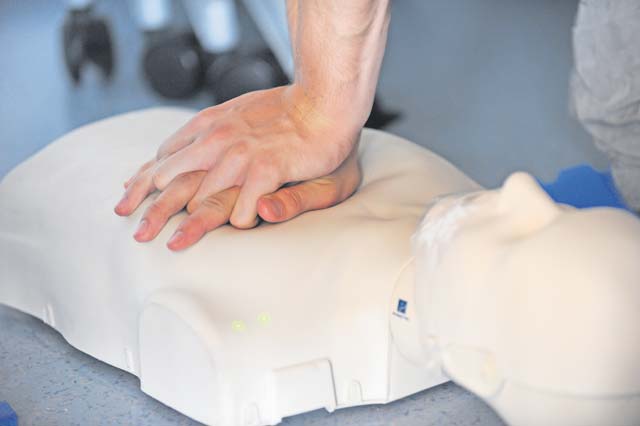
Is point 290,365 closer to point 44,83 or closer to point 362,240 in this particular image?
point 362,240

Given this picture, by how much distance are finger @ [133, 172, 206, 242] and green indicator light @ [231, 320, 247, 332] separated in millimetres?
208

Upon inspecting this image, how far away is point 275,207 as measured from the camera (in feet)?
4.56

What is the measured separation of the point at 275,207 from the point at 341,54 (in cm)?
26

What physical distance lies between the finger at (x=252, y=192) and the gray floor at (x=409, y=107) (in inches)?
11.1

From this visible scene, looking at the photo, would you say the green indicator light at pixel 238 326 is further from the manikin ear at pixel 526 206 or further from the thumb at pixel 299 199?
the manikin ear at pixel 526 206

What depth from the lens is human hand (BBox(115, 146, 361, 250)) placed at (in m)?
1.38

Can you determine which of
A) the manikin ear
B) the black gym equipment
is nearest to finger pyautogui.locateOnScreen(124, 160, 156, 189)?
the manikin ear

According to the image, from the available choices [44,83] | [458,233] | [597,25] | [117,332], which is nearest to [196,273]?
[117,332]

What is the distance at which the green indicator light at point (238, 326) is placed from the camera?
1.27 meters

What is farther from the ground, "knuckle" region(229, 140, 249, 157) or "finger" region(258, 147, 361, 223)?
"knuckle" region(229, 140, 249, 157)

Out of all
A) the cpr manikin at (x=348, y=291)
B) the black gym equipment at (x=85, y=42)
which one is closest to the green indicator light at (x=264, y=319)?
the cpr manikin at (x=348, y=291)

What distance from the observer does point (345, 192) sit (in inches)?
59.2

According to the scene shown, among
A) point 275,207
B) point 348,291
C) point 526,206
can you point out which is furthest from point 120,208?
point 526,206

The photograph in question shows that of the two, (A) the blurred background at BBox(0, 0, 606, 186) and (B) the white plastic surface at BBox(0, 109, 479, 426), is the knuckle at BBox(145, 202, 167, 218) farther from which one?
(A) the blurred background at BBox(0, 0, 606, 186)
